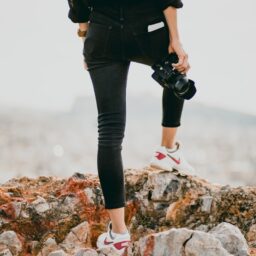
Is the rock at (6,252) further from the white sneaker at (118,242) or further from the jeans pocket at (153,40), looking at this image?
the jeans pocket at (153,40)

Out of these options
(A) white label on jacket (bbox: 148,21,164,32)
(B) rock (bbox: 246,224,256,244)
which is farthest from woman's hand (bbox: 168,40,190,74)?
(B) rock (bbox: 246,224,256,244)

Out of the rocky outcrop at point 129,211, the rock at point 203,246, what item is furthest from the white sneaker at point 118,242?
the rocky outcrop at point 129,211

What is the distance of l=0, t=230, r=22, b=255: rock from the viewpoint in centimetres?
554

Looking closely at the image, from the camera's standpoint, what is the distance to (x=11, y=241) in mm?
5613

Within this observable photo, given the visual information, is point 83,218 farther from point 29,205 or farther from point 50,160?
point 50,160

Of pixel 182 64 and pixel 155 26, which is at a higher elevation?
pixel 155 26

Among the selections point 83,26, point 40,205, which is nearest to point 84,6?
point 83,26

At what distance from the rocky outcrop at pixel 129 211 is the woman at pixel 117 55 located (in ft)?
4.13

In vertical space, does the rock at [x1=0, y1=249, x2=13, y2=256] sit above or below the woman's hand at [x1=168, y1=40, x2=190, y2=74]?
below

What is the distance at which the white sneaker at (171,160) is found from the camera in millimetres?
5977

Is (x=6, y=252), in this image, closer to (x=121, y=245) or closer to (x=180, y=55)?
(x=121, y=245)

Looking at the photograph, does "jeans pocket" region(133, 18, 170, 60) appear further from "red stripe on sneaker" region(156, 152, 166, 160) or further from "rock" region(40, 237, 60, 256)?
"rock" region(40, 237, 60, 256)

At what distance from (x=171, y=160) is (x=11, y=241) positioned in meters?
2.13

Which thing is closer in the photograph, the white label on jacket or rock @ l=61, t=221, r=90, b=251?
the white label on jacket
